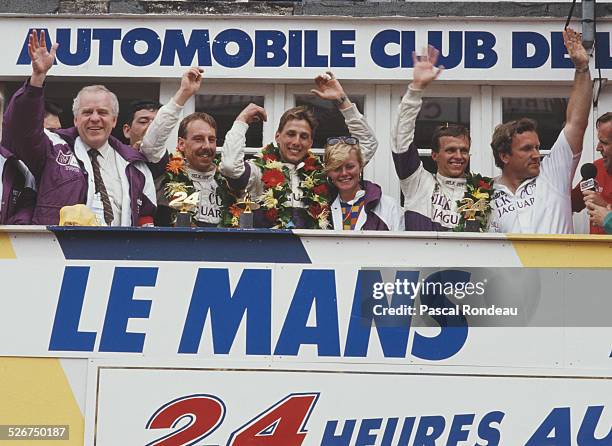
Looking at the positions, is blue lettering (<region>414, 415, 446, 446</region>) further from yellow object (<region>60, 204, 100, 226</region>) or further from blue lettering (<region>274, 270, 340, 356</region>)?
yellow object (<region>60, 204, 100, 226</region>)

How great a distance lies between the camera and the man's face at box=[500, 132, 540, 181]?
7.53m

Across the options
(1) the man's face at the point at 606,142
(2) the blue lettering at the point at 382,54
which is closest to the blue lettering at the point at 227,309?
(1) the man's face at the point at 606,142

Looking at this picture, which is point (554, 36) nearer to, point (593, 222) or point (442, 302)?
point (593, 222)

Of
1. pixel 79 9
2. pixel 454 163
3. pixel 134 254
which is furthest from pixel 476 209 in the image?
pixel 79 9

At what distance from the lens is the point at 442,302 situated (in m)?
6.59

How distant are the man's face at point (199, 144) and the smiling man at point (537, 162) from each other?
1.91 metres

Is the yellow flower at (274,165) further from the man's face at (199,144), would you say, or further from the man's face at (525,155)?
the man's face at (525,155)

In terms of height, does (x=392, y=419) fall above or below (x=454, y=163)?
below

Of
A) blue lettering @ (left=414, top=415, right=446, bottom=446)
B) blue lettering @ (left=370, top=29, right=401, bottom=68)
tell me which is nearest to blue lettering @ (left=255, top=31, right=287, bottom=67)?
blue lettering @ (left=370, top=29, right=401, bottom=68)

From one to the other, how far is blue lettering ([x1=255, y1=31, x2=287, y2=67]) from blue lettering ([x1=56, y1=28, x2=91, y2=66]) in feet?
4.45

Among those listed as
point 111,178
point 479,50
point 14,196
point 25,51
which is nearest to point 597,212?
point 479,50

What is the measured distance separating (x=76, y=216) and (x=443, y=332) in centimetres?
228

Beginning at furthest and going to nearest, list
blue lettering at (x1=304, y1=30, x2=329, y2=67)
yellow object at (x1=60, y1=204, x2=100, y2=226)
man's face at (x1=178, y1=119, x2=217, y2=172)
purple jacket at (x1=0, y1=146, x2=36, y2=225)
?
blue lettering at (x1=304, y1=30, x2=329, y2=67) < man's face at (x1=178, y1=119, x2=217, y2=172) < purple jacket at (x1=0, y1=146, x2=36, y2=225) < yellow object at (x1=60, y1=204, x2=100, y2=226)

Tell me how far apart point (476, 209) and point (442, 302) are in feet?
3.46
